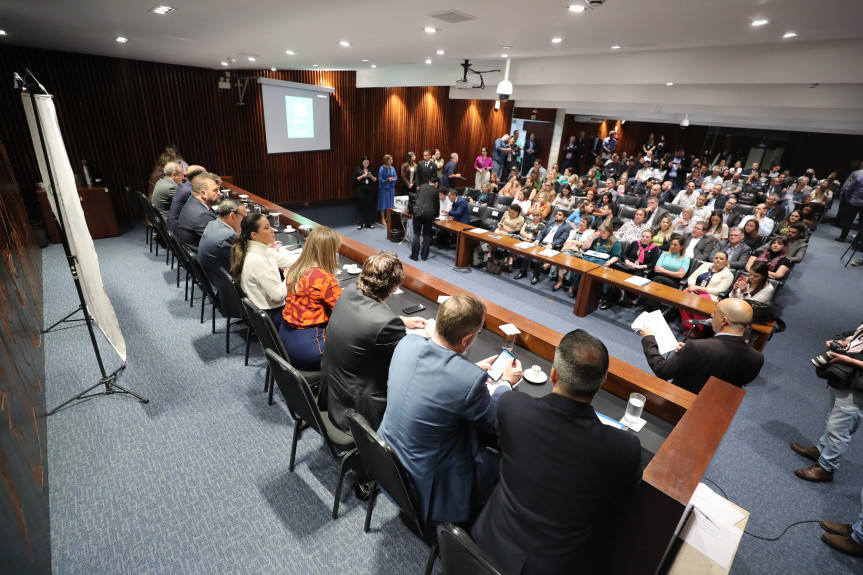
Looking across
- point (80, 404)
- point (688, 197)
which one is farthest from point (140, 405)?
point (688, 197)

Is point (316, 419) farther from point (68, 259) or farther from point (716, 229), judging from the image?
point (716, 229)

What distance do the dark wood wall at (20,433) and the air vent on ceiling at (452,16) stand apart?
3318mm

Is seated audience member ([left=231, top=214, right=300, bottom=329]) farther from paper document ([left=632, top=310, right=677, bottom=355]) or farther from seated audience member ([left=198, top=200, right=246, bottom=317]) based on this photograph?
paper document ([left=632, top=310, right=677, bottom=355])

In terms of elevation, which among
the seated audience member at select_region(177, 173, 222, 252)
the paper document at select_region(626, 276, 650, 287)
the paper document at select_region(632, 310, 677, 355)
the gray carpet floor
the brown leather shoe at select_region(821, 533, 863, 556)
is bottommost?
the brown leather shoe at select_region(821, 533, 863, 556)

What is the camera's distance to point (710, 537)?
1.62 m

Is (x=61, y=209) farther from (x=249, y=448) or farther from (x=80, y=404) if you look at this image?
(x=249, y=448)

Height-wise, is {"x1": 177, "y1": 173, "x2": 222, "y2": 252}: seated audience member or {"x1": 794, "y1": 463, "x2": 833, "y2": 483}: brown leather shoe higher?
{"x1": 177, "y1": 173, "x2": 222, "y2": 252}: seated audience member

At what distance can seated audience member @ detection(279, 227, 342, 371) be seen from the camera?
2625 mm

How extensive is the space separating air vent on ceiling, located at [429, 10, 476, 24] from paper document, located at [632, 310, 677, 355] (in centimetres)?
248

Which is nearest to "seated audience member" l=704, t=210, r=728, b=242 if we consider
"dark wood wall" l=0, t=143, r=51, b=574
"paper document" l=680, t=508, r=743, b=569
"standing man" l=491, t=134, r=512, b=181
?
"paper document" l=680, t=508, r=743, b=569

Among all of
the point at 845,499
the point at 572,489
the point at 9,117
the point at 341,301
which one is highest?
the point at 9,117

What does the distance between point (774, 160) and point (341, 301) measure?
21839 mm

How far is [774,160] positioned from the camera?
679 inches

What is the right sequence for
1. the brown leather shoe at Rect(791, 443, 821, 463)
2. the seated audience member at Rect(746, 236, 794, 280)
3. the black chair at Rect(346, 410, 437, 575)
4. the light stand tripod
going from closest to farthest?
1. the black chair at Rect(346, 410, 437, 575)
2. the light stand tripod
3. the brown leather shoe at Rect(791, 443, 821, 463)
4. the seated audience member at Rect(746, 236, 794, 280)
